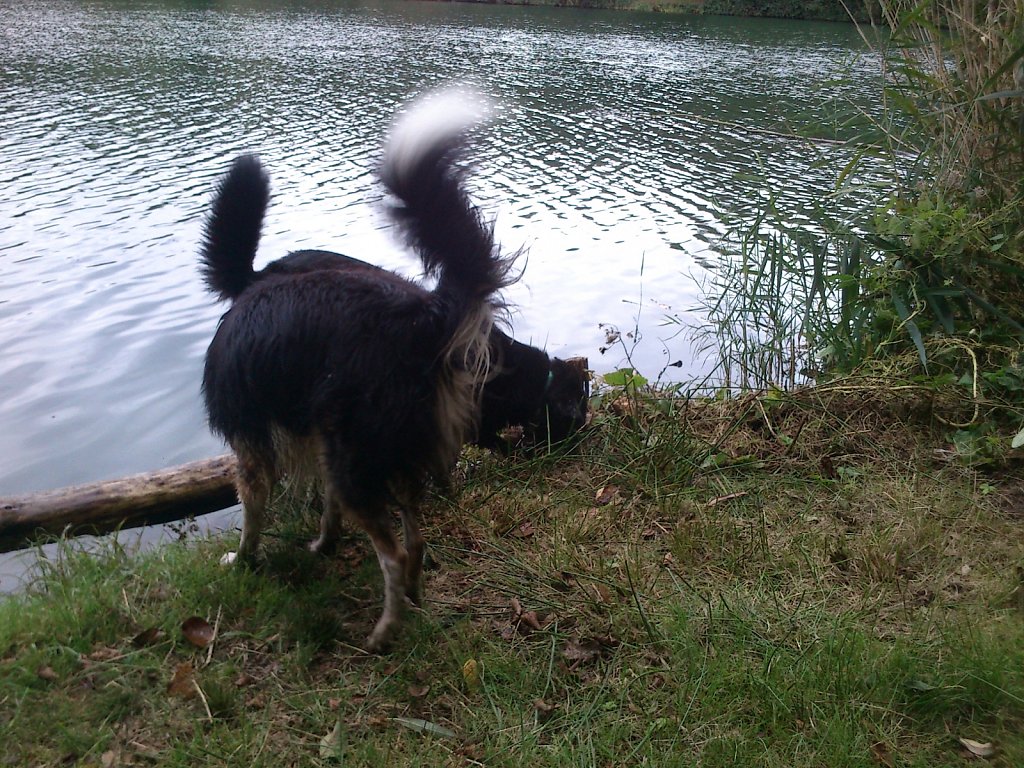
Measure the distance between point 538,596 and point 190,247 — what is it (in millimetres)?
6858

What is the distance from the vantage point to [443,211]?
2.84m

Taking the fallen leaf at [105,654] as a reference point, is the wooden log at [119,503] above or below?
below

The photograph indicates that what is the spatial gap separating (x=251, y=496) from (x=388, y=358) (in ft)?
3.15

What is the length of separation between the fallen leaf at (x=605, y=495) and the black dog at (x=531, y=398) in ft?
1.26

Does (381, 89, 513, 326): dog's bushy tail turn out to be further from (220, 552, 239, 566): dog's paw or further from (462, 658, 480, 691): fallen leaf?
(220, 552, 239, 566): dog's paw

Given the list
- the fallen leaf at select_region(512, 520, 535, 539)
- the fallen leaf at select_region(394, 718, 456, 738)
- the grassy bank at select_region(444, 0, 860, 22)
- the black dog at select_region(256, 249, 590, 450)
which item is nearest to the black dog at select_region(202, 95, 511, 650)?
the fallen leaf at select_region(394, 718, 456, 738)

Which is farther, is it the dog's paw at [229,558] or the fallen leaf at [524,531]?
the fallen leaf at [524,531]

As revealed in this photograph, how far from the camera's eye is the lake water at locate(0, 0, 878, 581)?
635 cm

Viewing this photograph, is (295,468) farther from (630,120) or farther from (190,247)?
(630,120)

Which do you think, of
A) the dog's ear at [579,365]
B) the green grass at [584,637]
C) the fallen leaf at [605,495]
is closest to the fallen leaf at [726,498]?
the green grass at [584,637]

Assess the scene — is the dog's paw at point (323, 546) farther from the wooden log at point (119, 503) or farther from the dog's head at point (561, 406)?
the dog's head at point (561, 406)

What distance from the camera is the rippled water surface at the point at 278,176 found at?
251 inches

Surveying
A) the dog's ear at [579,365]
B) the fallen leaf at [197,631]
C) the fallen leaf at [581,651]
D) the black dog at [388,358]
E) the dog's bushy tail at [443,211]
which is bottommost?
the fallen leaf at [197,631]

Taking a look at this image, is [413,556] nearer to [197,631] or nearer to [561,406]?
[197,631]
